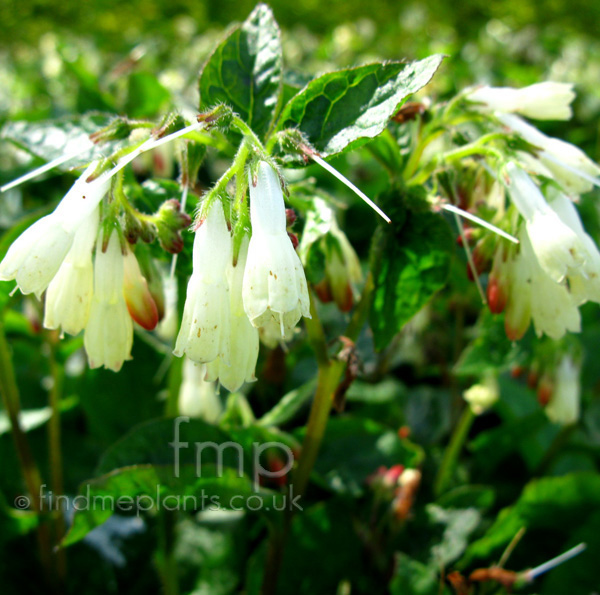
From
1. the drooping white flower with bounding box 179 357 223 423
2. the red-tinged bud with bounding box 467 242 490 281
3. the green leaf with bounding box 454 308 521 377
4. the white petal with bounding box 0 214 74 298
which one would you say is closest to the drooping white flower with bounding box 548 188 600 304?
the red-tinged bud with bounding box 467 242 490 281

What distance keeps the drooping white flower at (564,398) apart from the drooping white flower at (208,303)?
2.62 ft

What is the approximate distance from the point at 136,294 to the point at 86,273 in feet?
0.24

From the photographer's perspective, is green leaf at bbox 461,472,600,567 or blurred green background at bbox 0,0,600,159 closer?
green leaf at bbox 461,472,600,567

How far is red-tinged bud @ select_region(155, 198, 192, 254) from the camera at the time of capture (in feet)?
2.41

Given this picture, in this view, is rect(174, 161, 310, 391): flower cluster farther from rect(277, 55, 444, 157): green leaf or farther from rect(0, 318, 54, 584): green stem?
rect(0, 318, 54, 584): green stem

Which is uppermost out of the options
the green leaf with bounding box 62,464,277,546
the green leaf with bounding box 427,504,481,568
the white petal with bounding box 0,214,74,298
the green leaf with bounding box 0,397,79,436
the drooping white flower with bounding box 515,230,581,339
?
the white petal with bounding box 0,214,74,298

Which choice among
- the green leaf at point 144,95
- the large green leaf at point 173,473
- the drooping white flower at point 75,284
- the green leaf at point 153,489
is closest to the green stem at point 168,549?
the large green leaf at point 173,473

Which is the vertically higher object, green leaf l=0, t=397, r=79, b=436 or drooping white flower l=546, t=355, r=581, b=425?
green leaf l=0, t=397, r=79, b=436

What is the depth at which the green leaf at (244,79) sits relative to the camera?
0.82m

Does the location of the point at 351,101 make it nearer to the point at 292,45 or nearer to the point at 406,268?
the point at 406,268

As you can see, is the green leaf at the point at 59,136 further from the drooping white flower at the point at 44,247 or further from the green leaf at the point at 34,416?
the green leaf at the point at 34,416

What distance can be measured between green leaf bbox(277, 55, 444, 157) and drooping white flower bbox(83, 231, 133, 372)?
0.26 metres

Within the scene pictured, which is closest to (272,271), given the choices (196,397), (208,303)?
(208,303)

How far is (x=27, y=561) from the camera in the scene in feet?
4.02
